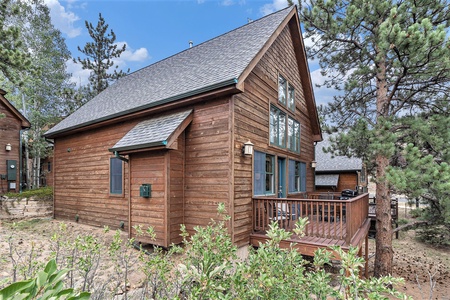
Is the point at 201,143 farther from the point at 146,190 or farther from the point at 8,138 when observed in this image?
the point at 8,138

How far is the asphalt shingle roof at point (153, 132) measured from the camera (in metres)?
5.72

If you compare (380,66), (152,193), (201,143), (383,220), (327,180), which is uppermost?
(380,66)

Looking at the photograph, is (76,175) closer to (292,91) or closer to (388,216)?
(292,91)

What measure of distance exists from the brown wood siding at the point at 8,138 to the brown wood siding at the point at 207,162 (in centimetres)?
1075

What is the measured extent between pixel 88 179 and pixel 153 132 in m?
4.34

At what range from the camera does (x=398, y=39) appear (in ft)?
17.8

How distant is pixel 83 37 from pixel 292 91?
648 inches

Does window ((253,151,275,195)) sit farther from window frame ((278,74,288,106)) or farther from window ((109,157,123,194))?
window ((109,157,123,194))

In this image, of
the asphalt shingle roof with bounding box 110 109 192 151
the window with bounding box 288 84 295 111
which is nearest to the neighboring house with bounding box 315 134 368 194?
the window with bounding box 288 84 295 111

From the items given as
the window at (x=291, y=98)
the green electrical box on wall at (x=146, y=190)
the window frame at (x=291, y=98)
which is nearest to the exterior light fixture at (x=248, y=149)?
the green electrical box on wall at (x=146, y=190)

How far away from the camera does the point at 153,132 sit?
244 inches

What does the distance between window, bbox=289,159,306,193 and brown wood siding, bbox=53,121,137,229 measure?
17.8ft

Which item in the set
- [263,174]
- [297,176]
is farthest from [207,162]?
[297,176]

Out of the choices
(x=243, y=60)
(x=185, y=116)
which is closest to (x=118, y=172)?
(x=185, y=116)
